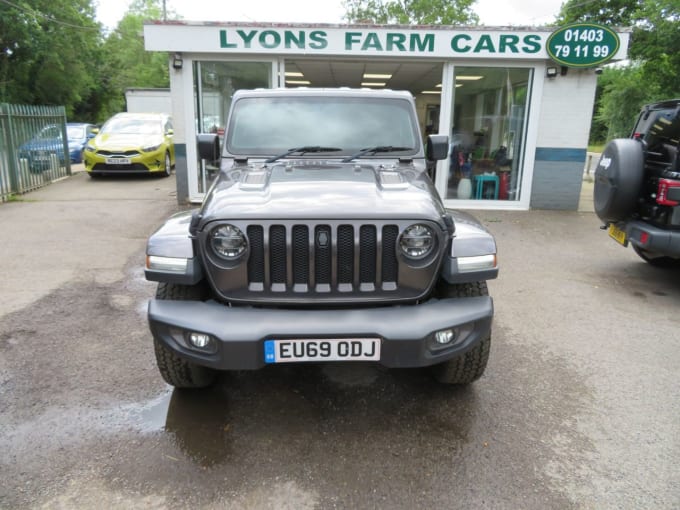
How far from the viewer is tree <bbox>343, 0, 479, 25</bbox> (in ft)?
124

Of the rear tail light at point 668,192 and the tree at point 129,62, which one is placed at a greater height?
the tree at point 129,62

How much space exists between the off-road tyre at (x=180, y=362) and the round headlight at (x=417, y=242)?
121 cm

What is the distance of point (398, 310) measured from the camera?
2.85 m

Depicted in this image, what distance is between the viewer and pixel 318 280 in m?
2.88

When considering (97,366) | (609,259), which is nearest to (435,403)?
(97,366)

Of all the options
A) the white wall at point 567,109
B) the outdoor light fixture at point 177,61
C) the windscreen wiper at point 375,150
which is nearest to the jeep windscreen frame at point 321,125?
the windscreen wiper at point 375,150

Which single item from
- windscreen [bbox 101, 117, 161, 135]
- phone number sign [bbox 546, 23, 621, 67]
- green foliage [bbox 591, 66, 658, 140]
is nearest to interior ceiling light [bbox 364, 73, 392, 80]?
phone number sign [bbox 546, 23, 621, 67]

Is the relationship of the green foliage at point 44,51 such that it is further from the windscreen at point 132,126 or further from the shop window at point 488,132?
the shop window at point 488,132

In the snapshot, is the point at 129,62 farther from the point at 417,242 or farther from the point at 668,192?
the point at 417,242

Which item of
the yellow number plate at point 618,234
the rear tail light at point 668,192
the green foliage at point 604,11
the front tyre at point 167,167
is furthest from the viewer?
the green foliage at point 604,11

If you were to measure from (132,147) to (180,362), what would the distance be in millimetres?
11507

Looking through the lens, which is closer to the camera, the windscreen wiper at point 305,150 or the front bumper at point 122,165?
the windscreen wiper at point 305,150

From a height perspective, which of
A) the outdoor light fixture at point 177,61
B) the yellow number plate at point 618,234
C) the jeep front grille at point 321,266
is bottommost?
the yellow number plate at point 618,234

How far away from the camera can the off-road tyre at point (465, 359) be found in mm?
3068
